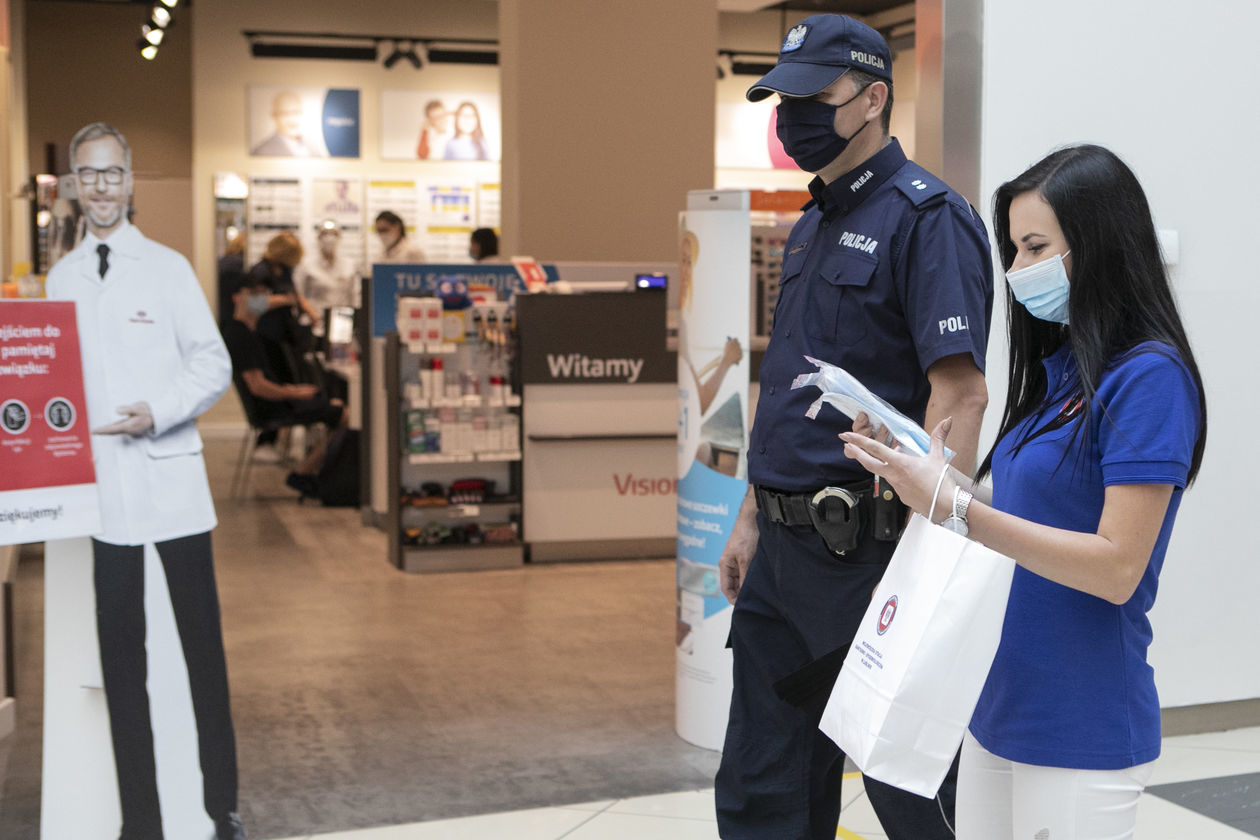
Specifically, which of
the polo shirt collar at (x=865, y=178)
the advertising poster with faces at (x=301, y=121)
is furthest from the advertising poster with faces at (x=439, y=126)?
the polo shirt collar at (x=865, y=178)

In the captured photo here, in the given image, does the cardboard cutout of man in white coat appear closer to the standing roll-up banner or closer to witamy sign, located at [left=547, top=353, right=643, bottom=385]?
the standing roll-up banner

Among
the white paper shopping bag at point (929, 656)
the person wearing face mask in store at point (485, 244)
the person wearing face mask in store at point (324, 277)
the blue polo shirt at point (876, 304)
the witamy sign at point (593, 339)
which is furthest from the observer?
the person wearing face mask in store at point (324, 277)

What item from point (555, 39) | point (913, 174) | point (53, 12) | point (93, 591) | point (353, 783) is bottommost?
point (353, 783)

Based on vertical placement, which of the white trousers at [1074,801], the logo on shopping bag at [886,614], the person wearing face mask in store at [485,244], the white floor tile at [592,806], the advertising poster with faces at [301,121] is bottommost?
the white floor tile at [592,806]

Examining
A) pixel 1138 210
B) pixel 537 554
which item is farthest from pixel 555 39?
pixel 1138 210

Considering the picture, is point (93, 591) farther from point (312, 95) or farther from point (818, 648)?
point (312, 95)

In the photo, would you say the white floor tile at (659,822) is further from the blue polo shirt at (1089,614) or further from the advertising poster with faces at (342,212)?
the advertising poster with faces at (342,212)

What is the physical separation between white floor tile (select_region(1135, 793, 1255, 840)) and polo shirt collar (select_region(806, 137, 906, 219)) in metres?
2.07

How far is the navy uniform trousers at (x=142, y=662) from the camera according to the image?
3135mm

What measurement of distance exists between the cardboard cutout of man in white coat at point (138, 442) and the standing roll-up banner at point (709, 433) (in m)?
1.53

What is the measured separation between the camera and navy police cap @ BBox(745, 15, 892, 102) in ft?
7.38

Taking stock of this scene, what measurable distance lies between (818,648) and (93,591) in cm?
177

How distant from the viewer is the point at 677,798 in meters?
3.80

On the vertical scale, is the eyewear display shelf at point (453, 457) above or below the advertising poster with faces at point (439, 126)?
below
